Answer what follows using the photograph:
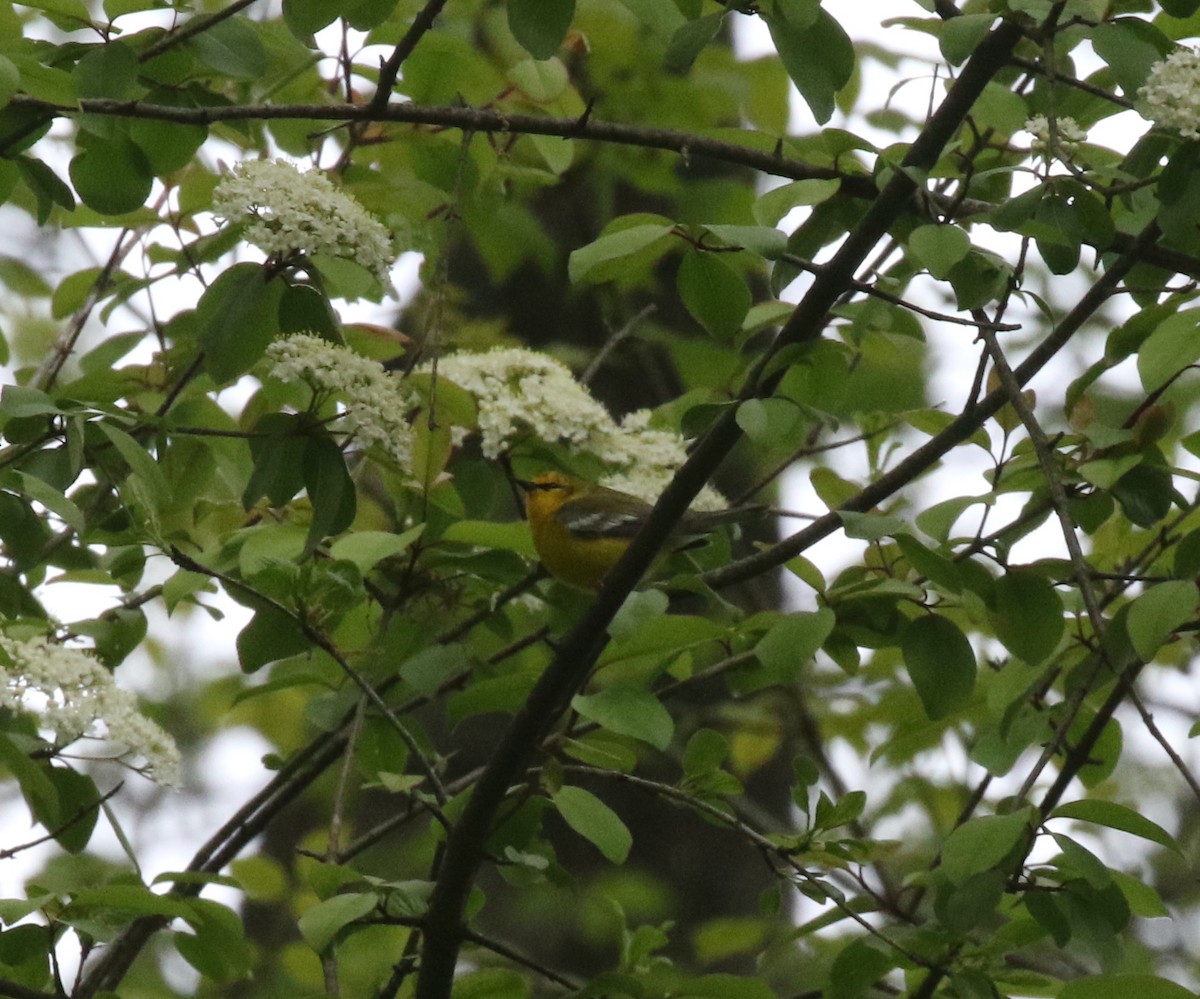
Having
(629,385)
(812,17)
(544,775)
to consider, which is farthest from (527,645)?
(629,385)

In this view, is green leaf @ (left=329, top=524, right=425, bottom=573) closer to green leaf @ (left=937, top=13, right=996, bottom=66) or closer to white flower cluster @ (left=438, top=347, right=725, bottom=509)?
white flower cluster @ (left=438, top=347, right=725, bottom=509)

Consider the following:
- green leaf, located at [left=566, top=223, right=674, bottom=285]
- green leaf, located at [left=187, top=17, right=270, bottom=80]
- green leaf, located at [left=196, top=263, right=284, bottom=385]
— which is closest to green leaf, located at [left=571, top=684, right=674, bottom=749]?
green leaf, located at [left=566, top=223, right=674, bottom=285]

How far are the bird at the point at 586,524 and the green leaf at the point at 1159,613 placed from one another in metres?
0.93

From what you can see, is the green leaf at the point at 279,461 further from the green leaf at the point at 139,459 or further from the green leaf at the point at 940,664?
the green leaf at the point at 940,664

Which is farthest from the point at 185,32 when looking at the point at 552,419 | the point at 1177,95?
the point at 1177,95

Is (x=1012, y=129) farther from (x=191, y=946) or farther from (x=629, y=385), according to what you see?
(x=629, y=385)

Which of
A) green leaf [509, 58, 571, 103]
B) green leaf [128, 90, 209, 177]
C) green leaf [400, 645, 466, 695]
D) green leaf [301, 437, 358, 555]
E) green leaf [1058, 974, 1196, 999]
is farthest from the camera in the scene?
green leaf [509, 58, 571, 103]

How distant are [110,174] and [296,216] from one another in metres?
0.36

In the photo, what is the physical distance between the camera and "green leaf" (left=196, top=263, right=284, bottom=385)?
2230 millimetres

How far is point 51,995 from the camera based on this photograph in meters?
2.06

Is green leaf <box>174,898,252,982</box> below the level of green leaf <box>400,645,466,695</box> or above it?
below

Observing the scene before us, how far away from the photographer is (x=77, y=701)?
2.24m

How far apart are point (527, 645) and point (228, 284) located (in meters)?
1.06

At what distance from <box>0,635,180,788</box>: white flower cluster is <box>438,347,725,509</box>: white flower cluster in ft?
2.67
